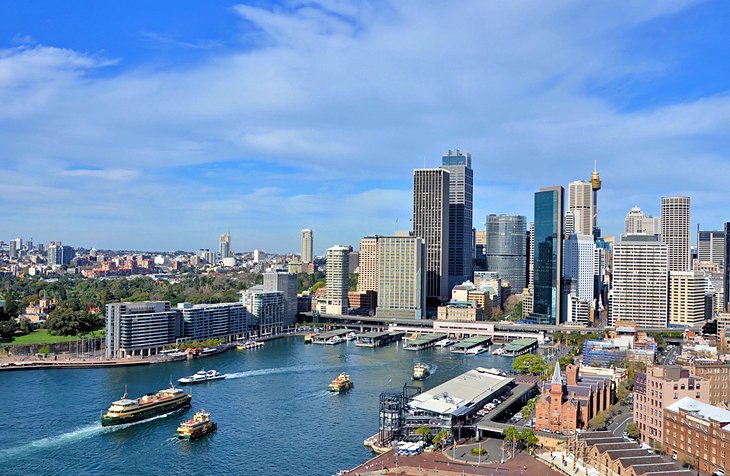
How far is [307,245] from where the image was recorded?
110m

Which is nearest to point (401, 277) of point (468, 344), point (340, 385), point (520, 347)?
point (468, 344)

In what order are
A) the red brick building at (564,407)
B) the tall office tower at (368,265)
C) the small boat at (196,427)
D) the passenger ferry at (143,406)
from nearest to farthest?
1. the red brick building at (564,407)
2. the small boat at (196,427)
3. the passenger ferry at (143,406)
4. the tall office tower at (368,265)

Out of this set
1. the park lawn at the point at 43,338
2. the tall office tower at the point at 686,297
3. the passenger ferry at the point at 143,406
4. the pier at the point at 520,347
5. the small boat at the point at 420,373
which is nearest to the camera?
the passenger ferry at the point at 143,406

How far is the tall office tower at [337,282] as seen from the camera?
50.7 metres

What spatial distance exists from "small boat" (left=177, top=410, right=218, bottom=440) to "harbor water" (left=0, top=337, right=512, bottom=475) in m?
0.23

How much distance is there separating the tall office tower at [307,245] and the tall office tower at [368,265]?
50163mm

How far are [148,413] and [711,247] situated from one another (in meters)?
76.1

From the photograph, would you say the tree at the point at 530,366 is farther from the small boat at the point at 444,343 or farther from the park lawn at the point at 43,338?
the park lawn at the point at 43,338

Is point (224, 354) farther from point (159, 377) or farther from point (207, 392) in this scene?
point (207, 392)

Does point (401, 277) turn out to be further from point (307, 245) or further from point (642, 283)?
point (307, 245)

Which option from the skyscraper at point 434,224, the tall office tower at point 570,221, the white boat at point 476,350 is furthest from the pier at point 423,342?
the tall office tower at point 570,221

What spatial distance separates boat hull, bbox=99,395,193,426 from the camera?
1895 centimetres

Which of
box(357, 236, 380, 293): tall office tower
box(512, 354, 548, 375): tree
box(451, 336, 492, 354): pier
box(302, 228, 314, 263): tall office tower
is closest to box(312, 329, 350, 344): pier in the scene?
box(451, 336, 492, 354): pier

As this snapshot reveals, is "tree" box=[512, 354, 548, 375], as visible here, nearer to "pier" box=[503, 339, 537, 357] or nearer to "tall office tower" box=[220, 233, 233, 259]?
"pier" box=[503, 339, 537, 357]
